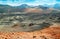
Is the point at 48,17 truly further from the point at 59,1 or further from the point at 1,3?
the point at 1,3

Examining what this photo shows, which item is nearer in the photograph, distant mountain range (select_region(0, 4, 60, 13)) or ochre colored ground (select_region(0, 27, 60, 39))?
ochre colored ground (select_region(0, 27, 60, 39))

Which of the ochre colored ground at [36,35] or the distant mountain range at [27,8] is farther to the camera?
the distant mountain range at [27,8]

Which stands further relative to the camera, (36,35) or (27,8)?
(27,8)

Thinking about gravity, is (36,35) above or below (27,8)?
below

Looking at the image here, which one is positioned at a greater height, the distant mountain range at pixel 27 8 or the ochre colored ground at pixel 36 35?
the distant mountain range at pixel 27 8

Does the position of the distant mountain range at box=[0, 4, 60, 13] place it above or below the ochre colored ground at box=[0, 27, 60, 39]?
above

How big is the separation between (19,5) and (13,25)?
0.68 meters

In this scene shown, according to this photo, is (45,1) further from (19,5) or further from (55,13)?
(19,5)

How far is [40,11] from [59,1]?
0.69 meters

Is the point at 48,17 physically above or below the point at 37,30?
above

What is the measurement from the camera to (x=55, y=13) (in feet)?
16.1

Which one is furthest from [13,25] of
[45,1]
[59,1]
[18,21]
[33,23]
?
[59,1]

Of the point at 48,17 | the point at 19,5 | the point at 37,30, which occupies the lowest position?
the point at 37,30

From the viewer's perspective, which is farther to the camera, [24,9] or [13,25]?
[24,9]
